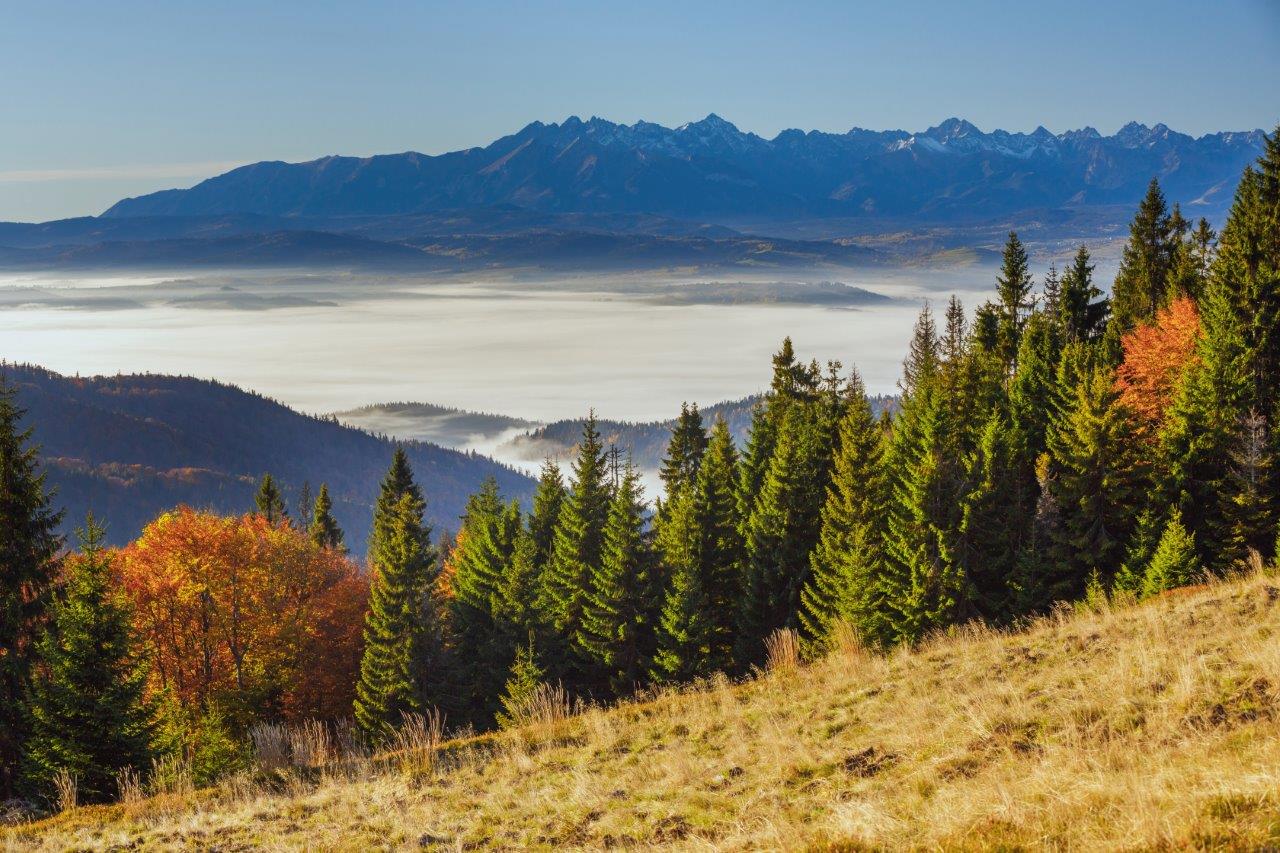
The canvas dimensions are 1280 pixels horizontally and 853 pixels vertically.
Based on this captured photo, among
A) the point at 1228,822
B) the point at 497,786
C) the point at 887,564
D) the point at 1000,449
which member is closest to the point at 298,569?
the point at 887,564

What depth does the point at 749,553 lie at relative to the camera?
48188 mm

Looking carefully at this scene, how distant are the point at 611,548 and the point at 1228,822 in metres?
39.7

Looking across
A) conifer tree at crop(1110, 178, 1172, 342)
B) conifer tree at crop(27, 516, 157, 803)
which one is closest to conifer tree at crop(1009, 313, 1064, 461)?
conifer tree at crop(1110, 178, 1172, 342)

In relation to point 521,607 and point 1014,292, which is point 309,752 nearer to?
point 521,607

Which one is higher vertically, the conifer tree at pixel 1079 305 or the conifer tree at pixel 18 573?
the conifer tree at pixel 1079 305

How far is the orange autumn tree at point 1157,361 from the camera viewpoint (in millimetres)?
50966

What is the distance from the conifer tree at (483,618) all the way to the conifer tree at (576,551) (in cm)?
294

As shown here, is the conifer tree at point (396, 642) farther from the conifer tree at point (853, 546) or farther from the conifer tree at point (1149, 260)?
the conifer tree at point (1149, 260)

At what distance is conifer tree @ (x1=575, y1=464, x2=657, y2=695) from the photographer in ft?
150

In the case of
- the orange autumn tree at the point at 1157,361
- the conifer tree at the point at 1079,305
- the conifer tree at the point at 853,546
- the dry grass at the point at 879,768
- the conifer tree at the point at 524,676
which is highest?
the conifer tree at the point at 1079,305

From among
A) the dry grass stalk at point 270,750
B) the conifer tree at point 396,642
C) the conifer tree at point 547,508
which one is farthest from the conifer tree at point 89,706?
the conifer tree at point 547,508

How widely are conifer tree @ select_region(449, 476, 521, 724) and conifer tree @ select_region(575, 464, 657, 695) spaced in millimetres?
6315

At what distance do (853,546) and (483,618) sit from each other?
25.2 metres

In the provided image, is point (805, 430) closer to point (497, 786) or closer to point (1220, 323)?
point (1220, 323)
